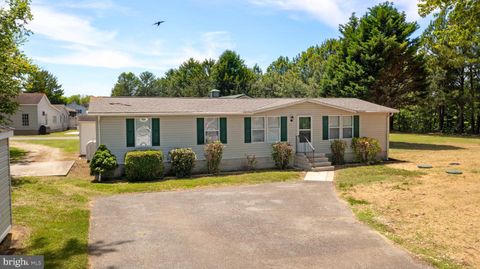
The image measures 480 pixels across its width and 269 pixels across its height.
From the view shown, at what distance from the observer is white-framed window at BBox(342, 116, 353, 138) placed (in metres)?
19.5

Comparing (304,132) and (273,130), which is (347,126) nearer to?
(304,132)

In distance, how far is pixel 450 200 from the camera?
35.6 ft

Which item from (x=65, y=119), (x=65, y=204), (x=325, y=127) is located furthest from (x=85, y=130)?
(x=65, y=119)

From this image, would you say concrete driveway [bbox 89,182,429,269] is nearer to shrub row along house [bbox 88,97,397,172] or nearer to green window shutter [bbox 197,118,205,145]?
shrub row along house [bbox 88,97,397,172]

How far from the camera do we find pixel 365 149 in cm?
1905

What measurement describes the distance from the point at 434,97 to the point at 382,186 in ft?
109

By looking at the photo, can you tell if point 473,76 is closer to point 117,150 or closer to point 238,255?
point 117,150

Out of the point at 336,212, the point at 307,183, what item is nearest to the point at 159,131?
the point at 307,183

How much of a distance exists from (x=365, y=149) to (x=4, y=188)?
16.5 m

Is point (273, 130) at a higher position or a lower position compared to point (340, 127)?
lower

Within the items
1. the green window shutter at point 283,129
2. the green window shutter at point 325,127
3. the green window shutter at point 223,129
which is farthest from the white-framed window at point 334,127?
the green window shutter at point 223,129

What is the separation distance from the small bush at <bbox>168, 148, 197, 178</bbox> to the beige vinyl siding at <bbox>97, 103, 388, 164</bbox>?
87cm

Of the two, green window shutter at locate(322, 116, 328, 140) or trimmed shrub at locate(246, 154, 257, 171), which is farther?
green window shutter at locate(322, 116, 328, 140)

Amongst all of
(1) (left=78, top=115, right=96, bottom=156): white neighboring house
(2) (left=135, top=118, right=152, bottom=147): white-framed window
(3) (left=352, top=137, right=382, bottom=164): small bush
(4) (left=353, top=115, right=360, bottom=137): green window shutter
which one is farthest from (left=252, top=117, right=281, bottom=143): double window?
(1) (left=78, top=115, right=96, bottom=156): white neighboring house
